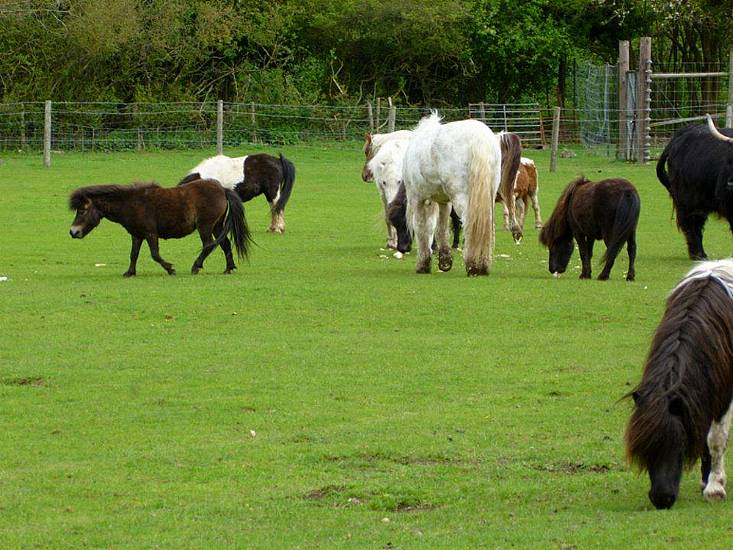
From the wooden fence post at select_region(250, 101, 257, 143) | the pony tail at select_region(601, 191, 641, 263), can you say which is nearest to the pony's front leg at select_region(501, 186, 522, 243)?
the pony tail at select_region(601, 191, 641, 263)

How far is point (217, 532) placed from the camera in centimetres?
602

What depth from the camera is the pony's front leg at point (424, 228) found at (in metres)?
15.4

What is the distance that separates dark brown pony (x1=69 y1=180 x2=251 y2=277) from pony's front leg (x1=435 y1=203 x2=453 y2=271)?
2349 mm

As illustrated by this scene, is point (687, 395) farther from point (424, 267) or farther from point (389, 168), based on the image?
point (389, 168)

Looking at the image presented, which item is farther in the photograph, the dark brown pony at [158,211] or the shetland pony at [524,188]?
the shetland pony at [524,188]

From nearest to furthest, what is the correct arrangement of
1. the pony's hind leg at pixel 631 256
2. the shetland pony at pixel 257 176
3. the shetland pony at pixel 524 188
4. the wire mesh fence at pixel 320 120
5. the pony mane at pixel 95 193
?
the pony's hind leg at pixel 631 256
the pony mane at pixel 95 193
the shetland pony at pixel 524 188
the shetland pony at pixel 257 176
the wire mesh fence at pixel 320 120

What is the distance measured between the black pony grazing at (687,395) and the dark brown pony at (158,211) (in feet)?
30.5

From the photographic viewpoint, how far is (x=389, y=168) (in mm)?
18000

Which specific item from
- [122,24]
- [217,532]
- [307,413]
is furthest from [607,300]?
[122,24]

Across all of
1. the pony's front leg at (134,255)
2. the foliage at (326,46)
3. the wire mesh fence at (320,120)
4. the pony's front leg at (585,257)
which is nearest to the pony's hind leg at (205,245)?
the pony's front leg at (134,255)

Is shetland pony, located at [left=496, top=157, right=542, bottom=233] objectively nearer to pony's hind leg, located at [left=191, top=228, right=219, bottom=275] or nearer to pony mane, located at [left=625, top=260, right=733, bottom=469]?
pony's hind leg, located at [left=191, top=228, right=219, bottom=275]

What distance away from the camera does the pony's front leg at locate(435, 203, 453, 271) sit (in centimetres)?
1548

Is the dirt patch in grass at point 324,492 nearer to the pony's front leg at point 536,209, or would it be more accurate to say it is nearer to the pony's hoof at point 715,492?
the pony's hoof at point 715,492

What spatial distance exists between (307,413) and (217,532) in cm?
259
